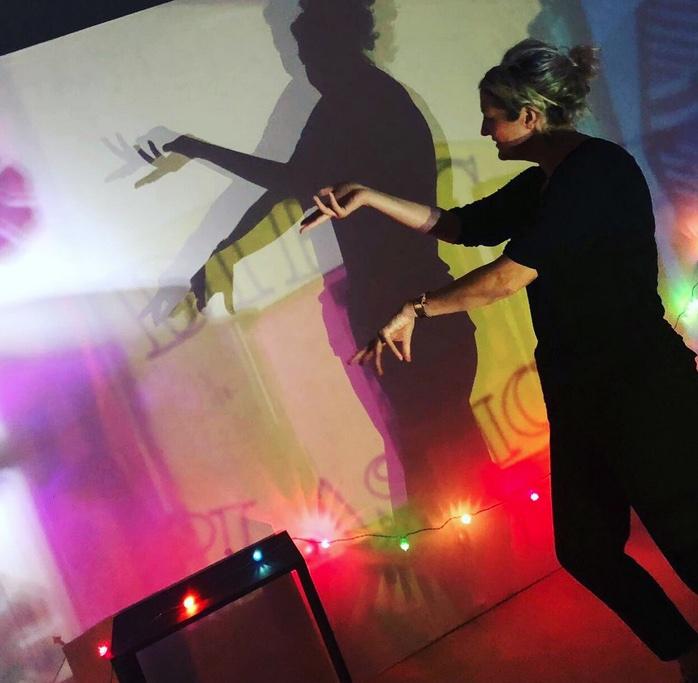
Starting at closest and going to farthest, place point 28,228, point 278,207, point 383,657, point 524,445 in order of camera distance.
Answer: point 28,228, point 278,207, point 383,657, point 524,445

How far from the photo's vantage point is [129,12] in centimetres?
179

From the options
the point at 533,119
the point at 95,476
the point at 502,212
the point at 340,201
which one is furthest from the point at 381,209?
the point at 95,476

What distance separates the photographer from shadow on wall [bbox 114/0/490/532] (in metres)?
1.88

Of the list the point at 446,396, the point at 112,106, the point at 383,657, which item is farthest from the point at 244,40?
the point at 383,657

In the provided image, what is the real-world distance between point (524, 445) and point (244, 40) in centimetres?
148

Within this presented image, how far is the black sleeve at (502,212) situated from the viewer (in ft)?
5.32

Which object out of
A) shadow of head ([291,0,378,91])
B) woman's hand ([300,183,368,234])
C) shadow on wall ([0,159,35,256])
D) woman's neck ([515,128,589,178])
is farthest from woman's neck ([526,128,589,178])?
shadow on wall ([0,159,35,256])

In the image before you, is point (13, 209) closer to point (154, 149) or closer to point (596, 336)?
point (154, 149)

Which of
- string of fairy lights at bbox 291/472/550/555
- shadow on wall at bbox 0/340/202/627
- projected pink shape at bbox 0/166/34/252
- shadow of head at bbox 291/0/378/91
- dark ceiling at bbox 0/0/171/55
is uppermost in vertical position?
A: dark ceiling at bbox 0/0/171/55

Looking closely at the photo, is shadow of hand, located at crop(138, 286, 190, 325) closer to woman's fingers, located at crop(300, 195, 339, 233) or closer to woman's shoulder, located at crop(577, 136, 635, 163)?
woman's fingers, located at crop(300, 195, 339, 233)

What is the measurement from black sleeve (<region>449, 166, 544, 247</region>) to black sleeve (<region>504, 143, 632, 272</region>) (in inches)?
10.3

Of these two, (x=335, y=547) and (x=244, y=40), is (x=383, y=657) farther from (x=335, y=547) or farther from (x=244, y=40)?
(x=244, y=40)

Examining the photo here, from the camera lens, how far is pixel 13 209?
5.70ft

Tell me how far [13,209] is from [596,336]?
1436 millimetres
